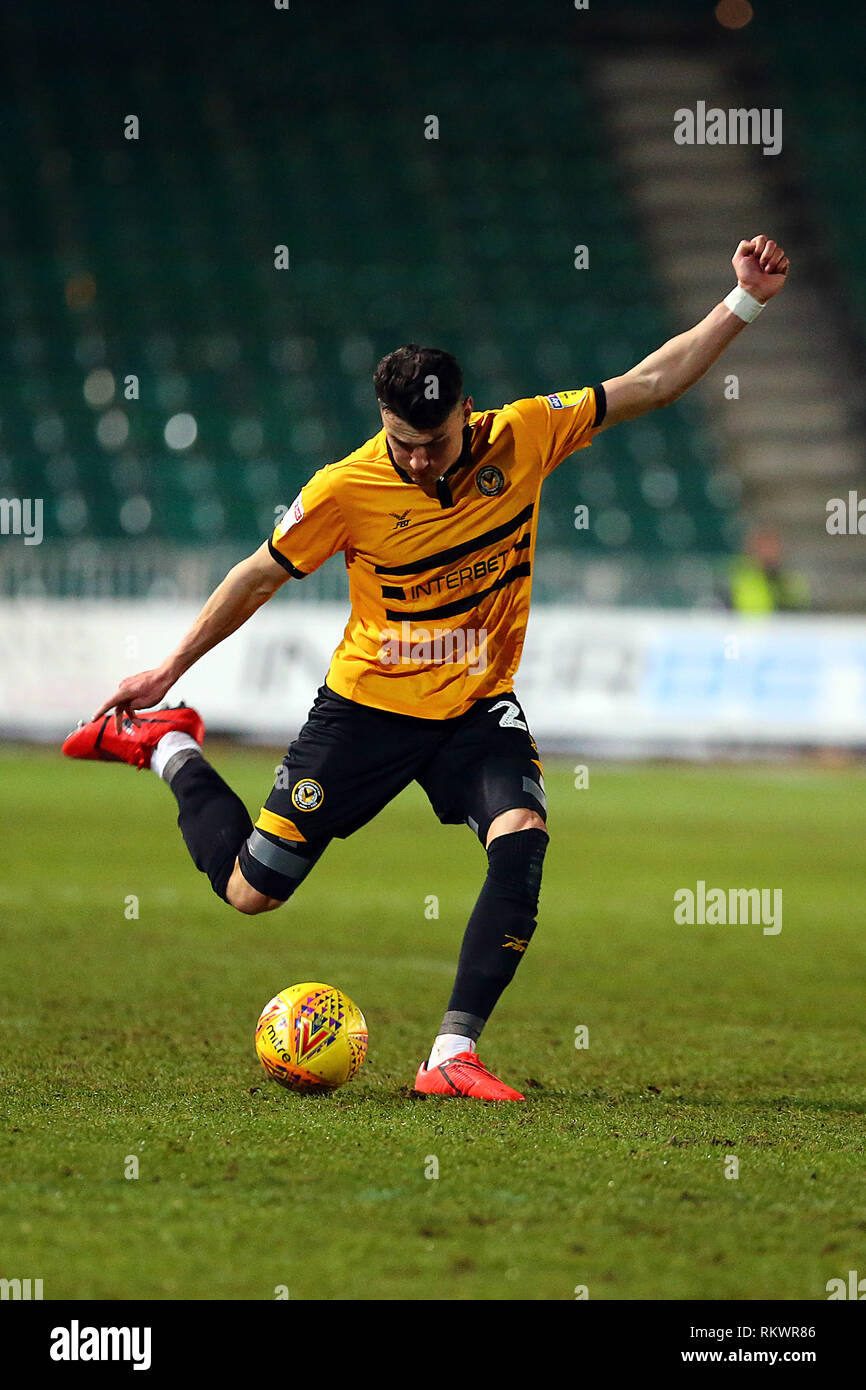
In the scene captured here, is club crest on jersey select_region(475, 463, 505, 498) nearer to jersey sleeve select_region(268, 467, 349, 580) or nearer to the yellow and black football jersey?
the yellow and black football jersey

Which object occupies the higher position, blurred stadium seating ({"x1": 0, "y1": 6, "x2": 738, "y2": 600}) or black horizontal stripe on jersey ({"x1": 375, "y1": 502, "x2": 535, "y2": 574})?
blurred stadium seating ({"x1": 0, "y1": 6, "x2": 738, "y2": 600})

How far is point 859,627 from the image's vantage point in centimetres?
1764

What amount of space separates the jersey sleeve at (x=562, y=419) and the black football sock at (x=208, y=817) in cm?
158

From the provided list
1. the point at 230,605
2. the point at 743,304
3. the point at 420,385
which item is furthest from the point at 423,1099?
the point at 743,304

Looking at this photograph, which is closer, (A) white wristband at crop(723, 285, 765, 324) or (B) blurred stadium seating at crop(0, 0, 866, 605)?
(A) white wristband at crop(723, 285, 765, 324)

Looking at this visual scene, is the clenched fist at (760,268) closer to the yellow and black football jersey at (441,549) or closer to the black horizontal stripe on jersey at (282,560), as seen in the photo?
the yellow and black football jersey at (441,549)

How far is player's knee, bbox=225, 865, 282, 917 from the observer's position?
560 centimetres

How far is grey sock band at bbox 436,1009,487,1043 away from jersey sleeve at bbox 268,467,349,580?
56.1 inches

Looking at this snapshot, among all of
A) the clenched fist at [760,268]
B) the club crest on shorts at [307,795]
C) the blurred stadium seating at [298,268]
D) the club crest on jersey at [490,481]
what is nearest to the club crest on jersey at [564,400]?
the club crest on jersey at [490,481]

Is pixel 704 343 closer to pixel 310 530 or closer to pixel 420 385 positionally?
pixel 420 385

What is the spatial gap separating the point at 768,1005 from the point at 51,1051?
3.00 meters

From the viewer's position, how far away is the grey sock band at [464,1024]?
516cm

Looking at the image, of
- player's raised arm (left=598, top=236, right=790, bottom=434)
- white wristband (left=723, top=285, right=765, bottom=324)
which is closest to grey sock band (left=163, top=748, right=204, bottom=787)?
player's raised arm (left=598, top=236, right=790, bottom=434)
